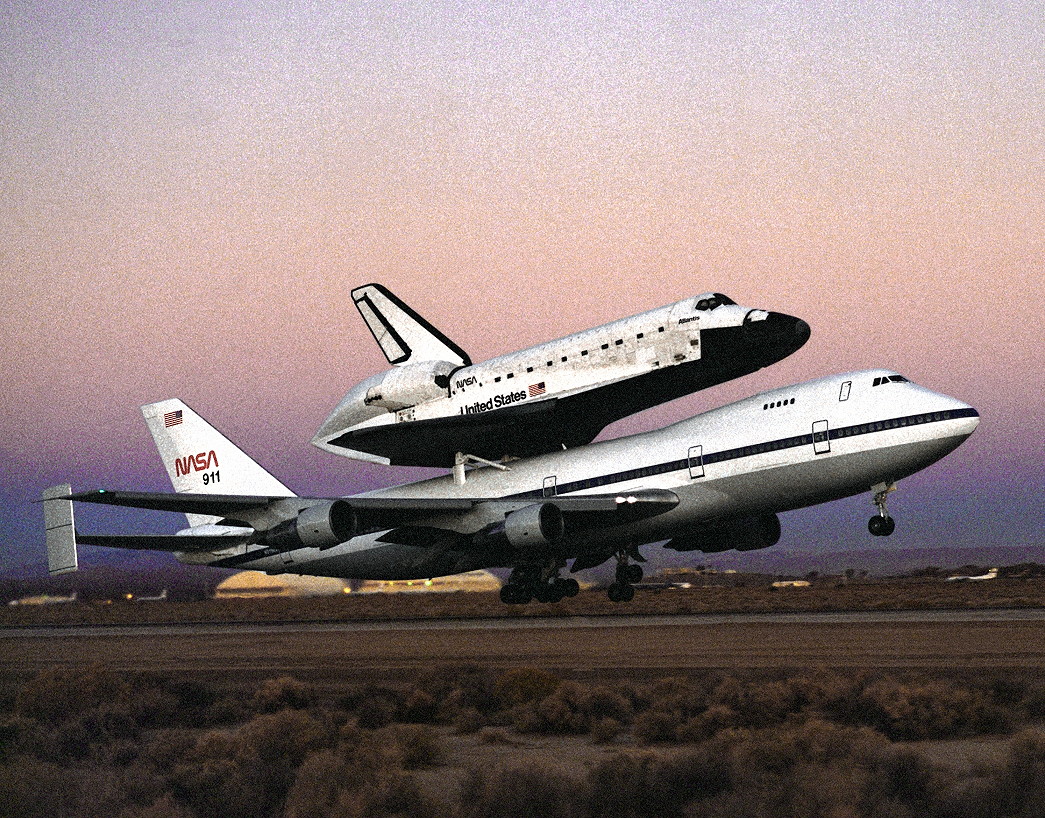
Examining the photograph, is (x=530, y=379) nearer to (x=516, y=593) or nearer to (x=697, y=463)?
(x=697, y=463)

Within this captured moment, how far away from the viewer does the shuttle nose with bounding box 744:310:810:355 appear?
3897 cm

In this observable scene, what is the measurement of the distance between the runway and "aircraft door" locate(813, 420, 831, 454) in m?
7.64

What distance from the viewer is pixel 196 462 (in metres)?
59.8

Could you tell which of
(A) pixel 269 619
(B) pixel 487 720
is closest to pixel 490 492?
(B) pixel 487 720

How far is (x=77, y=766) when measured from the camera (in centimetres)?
3028

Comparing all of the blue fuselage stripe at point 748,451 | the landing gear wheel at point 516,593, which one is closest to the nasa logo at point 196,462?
the landing gear wheel at point 516,593

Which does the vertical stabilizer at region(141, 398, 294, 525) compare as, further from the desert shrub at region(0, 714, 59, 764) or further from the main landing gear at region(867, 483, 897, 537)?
the main landing gear at region(867, 483, 897, 537)

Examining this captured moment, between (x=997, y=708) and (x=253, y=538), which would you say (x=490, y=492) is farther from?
(x=997, y=708)

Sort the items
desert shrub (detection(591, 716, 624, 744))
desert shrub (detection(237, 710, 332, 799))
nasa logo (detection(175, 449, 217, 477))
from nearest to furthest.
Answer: desert shrub (detection(237, 710, 332, 799)), desert shrub (detection(591, 716, 624, 744)), nasa logo (detection(175, 449, 217, 477))

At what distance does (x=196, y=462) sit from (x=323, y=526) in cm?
1850

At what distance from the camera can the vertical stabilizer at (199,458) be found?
58656 millimetres

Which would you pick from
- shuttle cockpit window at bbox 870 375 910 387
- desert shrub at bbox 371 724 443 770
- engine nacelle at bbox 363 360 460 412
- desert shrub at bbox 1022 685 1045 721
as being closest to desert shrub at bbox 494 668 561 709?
Result: desert shrub at bbox 371 724 443 770

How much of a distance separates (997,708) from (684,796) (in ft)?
41.9

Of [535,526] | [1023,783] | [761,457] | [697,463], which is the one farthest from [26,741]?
[1023,783]
